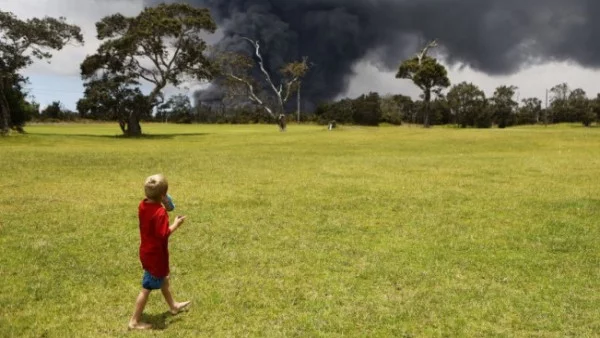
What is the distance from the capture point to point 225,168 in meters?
24.1

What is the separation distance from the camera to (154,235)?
6.38m

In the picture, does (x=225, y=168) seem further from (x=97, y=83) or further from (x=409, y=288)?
(x=97, y=83)

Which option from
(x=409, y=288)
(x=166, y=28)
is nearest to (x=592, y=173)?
(x=409, y=288)

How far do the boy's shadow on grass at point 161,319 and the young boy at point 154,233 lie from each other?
0.14 metres

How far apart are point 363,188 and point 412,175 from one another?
170 inches

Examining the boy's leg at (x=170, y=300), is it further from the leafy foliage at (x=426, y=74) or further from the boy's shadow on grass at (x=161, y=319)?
the leafy foliage at (x=426, y=74)

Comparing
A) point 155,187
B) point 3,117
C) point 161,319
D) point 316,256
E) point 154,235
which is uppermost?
point 3,117

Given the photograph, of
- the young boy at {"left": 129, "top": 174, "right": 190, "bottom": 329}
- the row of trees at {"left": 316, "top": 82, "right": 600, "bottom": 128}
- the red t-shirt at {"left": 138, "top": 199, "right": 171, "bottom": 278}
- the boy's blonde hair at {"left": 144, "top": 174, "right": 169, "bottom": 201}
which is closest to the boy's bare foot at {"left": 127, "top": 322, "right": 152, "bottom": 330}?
the young boy at {"left": 129, "top": 174, "right": 190, "bottom": 329}

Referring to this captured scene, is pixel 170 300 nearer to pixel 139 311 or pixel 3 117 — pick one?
pixel 139 311

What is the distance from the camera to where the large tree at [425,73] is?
76562 millimetres

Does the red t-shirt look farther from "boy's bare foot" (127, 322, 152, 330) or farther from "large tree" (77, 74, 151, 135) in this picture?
"large tree" (77, 74, 151, 135)

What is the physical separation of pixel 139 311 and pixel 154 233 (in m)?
1.01

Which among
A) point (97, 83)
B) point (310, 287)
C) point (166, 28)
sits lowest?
point (310, 287)

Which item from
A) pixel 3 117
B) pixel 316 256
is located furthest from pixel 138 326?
pixel 3 117
